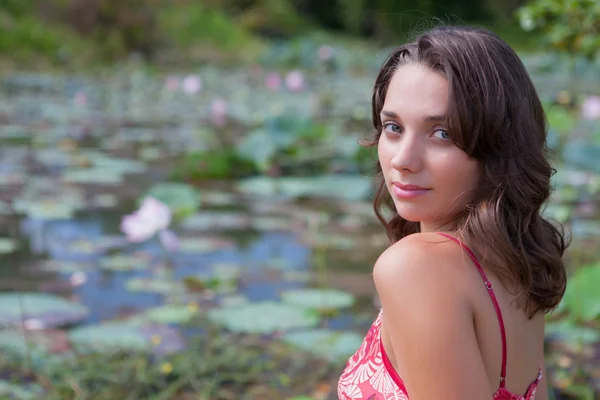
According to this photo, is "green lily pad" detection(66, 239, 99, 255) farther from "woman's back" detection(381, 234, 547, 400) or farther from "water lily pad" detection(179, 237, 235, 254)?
"woman's back" detection(381, 234, 547, 400)

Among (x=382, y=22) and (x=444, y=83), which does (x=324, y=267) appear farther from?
(x=382, y=22)

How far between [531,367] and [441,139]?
0.26 m

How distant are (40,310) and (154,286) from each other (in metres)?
0.33

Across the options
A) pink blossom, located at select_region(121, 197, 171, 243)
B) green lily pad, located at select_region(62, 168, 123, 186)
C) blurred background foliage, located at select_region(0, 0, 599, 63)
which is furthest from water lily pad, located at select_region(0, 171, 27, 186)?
blurred background foliage, located at select_region(0, 0, 599, 63)

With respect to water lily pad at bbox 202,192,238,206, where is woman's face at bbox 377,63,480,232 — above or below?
above

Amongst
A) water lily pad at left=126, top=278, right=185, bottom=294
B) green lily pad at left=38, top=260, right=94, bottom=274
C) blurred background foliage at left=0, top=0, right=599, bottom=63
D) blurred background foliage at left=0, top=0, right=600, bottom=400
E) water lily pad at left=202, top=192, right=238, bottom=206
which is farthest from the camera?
blurred background foliage at left=0, top=0, right=599, bottom=63

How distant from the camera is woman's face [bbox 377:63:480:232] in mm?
762

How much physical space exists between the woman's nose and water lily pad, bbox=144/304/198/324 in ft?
3.67

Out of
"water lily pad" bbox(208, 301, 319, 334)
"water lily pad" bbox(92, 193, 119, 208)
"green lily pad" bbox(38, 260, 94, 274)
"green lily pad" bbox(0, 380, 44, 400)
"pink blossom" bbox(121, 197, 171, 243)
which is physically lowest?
"water lily pad" bbox(92, 193, 119, 208)

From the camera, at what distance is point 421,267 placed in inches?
28.5

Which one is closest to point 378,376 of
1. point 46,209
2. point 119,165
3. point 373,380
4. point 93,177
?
point 373,380

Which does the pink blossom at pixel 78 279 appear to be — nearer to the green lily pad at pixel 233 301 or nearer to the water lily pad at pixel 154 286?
the water lily pad at pixel 154 286

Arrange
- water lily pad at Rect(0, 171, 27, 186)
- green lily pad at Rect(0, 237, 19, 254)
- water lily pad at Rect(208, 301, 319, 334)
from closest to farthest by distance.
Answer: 1. water lily pad at Rect(208, 301, 319, 334)
2. green lily pad at Rect(0, 237, 19, 254)
3. water lily pad at Rect(0, 171, 27, 186)

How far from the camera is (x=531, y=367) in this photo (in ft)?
2.72
